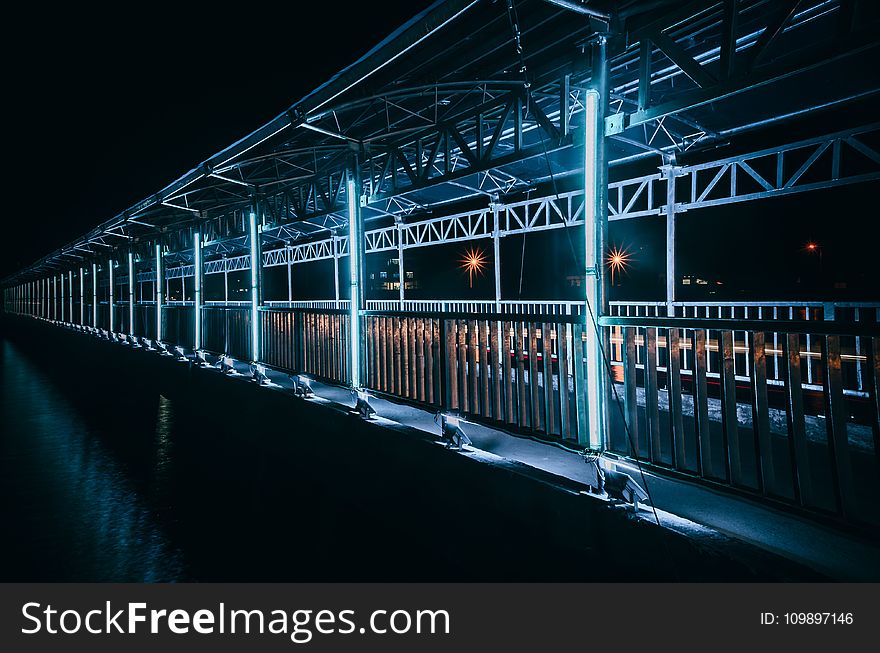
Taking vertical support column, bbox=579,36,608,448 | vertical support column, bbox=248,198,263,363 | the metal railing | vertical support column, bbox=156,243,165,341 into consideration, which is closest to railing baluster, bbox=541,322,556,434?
vertical support column, bbox=579,36,608,448

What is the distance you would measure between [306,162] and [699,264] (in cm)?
4931

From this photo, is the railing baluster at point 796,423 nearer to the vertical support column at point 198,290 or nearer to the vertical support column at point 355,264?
the vertical support column at point 355,264

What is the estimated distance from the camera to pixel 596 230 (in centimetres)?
362

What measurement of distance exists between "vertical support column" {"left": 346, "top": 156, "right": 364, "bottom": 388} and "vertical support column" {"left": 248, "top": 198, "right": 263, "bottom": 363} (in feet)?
10.1

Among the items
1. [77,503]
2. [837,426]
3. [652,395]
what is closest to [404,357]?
[652,395]

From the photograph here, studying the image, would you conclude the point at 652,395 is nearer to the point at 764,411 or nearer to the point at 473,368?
the point at 764,411

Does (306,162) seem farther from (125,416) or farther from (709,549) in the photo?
(709,549)

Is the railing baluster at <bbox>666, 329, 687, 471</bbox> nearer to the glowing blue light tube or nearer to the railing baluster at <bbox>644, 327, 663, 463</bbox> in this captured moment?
the railing baluster at <bbox>644, 327, 663, 463</bbox>

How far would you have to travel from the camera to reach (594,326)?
3.63 metres

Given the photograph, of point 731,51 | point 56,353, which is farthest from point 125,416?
point 56,353

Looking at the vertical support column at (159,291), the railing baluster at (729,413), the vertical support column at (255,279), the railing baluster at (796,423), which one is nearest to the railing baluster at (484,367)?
the railing baluster at (729,413)

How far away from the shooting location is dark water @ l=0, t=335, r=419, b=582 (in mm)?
2693

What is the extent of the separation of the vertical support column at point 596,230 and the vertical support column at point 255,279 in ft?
22.5

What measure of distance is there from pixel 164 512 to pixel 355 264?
12.8 ft
